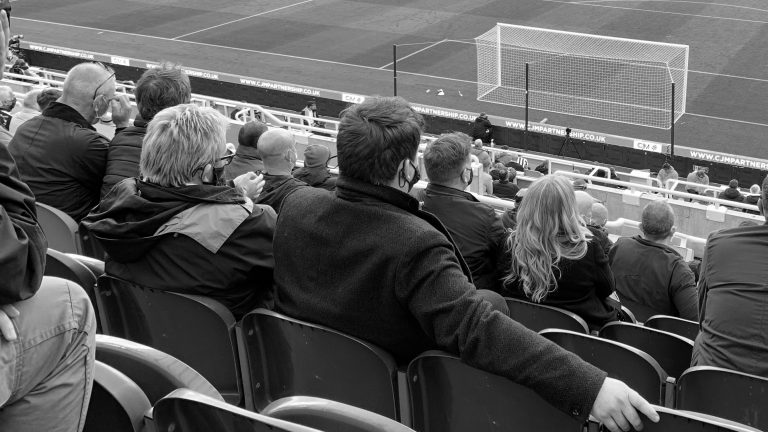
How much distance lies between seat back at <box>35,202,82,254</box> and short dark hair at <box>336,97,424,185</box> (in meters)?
1.85

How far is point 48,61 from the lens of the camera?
74.0ft

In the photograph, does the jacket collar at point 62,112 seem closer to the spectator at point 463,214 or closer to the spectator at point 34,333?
the spectator at point 463,214

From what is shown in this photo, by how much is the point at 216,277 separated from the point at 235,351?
31 cm

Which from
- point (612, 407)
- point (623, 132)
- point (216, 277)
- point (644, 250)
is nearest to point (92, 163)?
point (216, 277)

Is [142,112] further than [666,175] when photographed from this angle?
No

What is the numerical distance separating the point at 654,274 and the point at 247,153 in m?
2.69

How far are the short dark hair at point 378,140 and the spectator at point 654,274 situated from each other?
2.80 metres

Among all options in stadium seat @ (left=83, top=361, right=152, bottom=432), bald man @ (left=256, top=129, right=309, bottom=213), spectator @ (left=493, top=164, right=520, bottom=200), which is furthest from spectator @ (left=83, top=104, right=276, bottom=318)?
spectator @ (left=493, top=164, right=520, bottom=200)

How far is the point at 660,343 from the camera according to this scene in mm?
3922

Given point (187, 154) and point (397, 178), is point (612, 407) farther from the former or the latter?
point (187, 154)

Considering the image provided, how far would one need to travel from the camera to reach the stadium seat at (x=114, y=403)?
220 centimetres

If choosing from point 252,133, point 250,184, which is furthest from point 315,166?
point 250,184

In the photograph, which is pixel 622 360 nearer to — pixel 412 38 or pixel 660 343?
pixel 660 343

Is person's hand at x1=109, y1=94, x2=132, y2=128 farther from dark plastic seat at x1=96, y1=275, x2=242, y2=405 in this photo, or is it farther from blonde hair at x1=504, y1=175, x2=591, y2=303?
blonde hair at x1=504, y1=175, x2=591, y2=303
